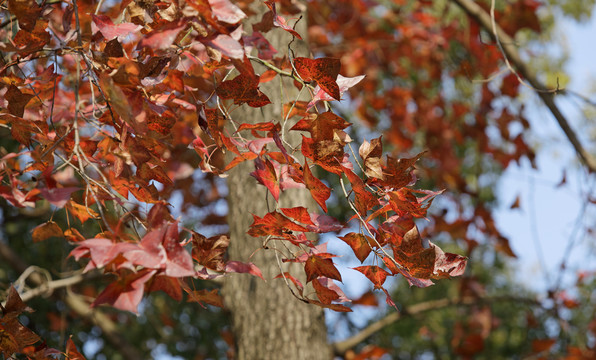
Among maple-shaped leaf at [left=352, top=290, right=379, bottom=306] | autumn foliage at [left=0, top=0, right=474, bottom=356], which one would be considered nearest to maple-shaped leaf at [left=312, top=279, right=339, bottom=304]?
autumn foliage at [left=0, top=0, right=474, bottom=356]

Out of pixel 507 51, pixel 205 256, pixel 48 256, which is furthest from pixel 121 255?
pixel 48 256

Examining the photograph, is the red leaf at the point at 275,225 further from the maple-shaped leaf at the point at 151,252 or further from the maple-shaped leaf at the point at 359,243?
the maple-shaped leaf at the point at 151,252

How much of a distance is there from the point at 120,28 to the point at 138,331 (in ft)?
8.33

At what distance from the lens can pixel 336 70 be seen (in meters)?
0.79

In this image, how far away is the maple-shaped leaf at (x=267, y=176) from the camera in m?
0.87

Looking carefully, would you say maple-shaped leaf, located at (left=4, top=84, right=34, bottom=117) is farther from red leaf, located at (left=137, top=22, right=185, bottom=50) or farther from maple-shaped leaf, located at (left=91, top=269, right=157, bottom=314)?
maple-shaped leaf, located at (left=91, top=269, right=157, bottom=314)

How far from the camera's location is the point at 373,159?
2.70ft

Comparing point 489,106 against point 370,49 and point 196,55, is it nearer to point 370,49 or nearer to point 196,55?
point 370,49

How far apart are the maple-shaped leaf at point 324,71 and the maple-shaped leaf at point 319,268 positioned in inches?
10.1

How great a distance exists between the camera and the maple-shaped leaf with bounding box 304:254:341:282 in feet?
2.77

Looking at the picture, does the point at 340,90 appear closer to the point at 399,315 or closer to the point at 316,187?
the point at 316,187

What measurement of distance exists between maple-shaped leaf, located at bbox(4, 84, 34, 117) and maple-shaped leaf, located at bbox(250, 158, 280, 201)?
0.40 metres

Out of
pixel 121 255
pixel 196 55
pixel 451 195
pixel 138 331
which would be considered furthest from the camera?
pixel 451 195

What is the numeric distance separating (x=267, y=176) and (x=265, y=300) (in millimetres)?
844
